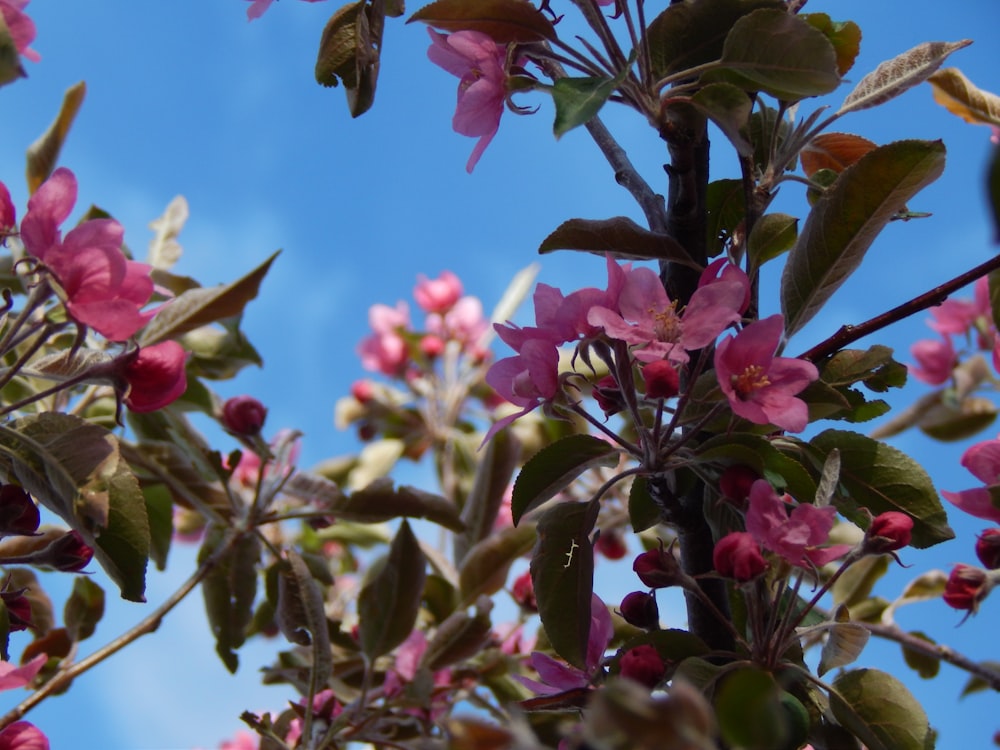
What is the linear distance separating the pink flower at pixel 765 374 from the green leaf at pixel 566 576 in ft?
0.81

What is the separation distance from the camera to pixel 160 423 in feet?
6.66

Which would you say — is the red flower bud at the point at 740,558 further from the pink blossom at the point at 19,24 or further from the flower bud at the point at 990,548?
the pink blossom at the point at 19,24

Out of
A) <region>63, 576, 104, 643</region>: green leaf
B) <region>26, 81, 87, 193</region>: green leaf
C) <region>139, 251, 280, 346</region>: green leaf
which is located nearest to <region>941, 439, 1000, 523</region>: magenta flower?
<region>139, 251, 280, 346</region>: green leaf

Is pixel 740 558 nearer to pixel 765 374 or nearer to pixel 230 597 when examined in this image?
pixel 765 374

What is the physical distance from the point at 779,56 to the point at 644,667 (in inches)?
27.9

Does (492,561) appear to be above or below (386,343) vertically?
below

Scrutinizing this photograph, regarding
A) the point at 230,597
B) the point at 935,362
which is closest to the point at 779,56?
the point at 230,597

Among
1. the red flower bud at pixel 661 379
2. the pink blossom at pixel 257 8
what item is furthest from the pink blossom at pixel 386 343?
the red flower bud at pixel 661 379

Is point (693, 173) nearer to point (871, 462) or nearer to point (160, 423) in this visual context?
point (871, 462)

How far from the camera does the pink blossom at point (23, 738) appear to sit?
1.16 m

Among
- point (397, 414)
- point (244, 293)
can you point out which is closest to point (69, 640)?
point (244, 293)

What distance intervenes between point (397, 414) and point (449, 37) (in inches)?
102

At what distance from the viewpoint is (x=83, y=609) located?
188 centimetres

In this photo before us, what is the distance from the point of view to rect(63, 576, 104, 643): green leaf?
6.17 feet
